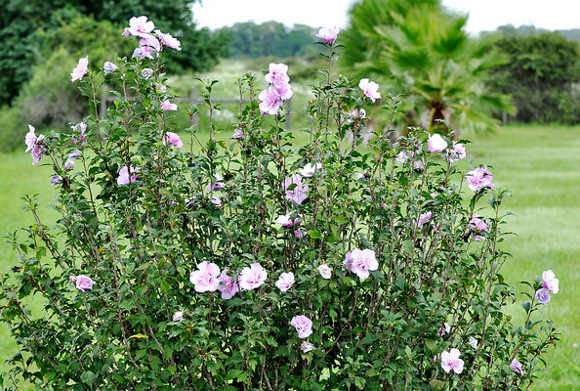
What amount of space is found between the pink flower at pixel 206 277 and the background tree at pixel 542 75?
25852 mm

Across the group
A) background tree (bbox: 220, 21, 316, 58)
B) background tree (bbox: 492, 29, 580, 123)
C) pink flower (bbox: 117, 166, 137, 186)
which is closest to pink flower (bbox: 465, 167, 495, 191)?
pink flower (bbox: 117, 166, 137, 186)

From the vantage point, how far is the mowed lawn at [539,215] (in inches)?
179

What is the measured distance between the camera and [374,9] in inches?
720

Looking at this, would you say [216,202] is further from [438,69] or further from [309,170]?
[438,69]

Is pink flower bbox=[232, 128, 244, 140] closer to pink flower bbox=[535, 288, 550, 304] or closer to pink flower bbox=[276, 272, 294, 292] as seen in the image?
pink flower bbox=[276, 272, 294, 292]

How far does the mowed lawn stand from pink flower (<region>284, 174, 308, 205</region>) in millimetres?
562

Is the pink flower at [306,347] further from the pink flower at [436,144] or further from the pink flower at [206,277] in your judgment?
the pink flower at [436,144]

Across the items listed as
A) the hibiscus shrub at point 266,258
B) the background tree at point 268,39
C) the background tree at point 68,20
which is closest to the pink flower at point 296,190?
the hibiscus shrub at point 266,258

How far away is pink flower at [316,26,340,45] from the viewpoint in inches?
102

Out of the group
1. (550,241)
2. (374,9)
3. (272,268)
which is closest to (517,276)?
(550,241)

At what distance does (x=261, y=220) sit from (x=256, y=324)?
420 mm

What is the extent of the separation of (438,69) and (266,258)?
13142mm

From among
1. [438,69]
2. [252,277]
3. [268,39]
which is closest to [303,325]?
[252,277]

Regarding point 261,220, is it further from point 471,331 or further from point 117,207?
point 471,331
